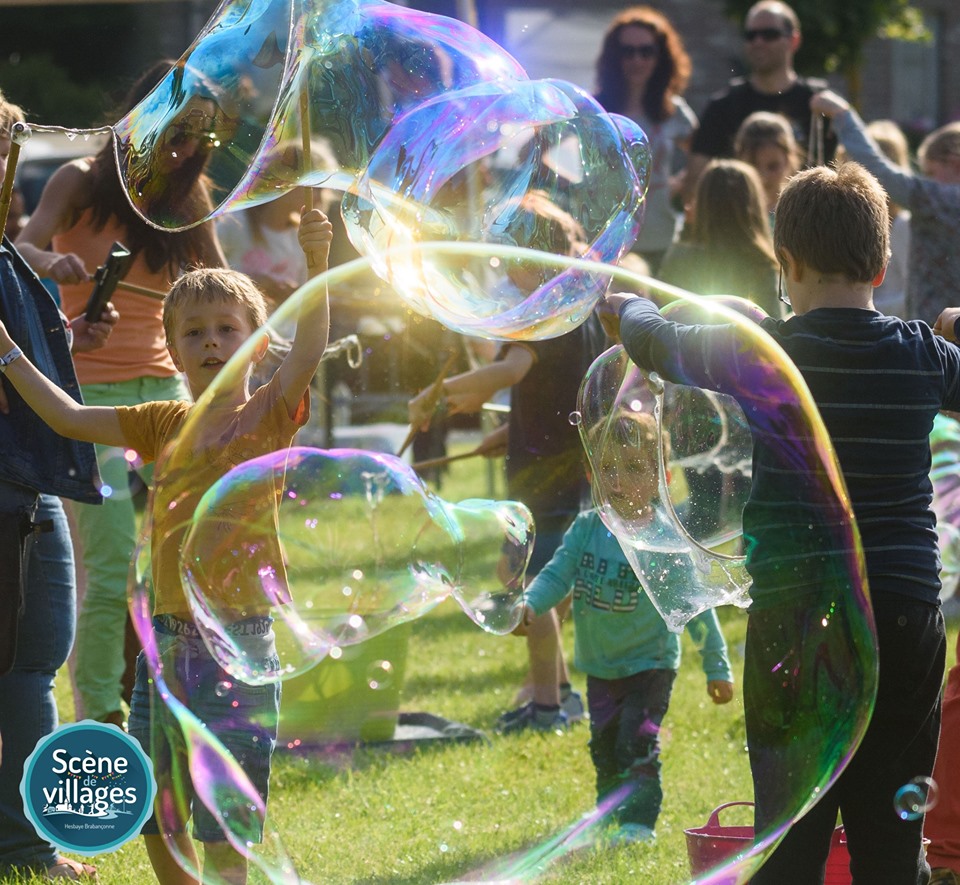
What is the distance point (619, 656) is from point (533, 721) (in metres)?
0.99

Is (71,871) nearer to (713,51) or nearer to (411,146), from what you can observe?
(411,146)

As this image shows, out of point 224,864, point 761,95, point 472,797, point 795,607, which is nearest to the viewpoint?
point 795,607

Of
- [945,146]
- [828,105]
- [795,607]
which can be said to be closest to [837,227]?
[795,607]

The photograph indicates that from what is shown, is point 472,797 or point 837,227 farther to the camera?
point 472,797

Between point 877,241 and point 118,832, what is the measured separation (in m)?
1.88

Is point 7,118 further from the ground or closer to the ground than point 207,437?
further from the ground

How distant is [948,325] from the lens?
2592mm

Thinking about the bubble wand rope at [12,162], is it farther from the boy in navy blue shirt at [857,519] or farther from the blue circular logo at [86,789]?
the boy in navy blue shirt at [857,519]

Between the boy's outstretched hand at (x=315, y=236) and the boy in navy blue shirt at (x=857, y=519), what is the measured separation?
595 mm

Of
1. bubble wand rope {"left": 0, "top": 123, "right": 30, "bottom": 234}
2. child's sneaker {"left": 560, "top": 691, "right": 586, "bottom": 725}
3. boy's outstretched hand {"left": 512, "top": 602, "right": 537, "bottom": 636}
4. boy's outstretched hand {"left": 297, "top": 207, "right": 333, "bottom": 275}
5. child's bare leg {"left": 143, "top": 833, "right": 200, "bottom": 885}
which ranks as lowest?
child's sneaker {"left": 560, "top": 691, "right": 586, "bottom": 725}

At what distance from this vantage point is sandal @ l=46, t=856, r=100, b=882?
10.4 feet

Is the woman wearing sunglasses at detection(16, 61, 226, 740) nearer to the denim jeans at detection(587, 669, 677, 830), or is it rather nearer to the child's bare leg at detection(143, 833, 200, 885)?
the child's bare leg at detection(143, 833, 200, 885)

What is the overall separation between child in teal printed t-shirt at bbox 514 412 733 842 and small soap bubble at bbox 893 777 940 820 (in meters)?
0.95

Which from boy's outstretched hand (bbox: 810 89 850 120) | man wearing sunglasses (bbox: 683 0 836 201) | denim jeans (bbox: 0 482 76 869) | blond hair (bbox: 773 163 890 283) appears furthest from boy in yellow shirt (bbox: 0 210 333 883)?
man wearing sunglasses (bbox: 683 0 836 201)
